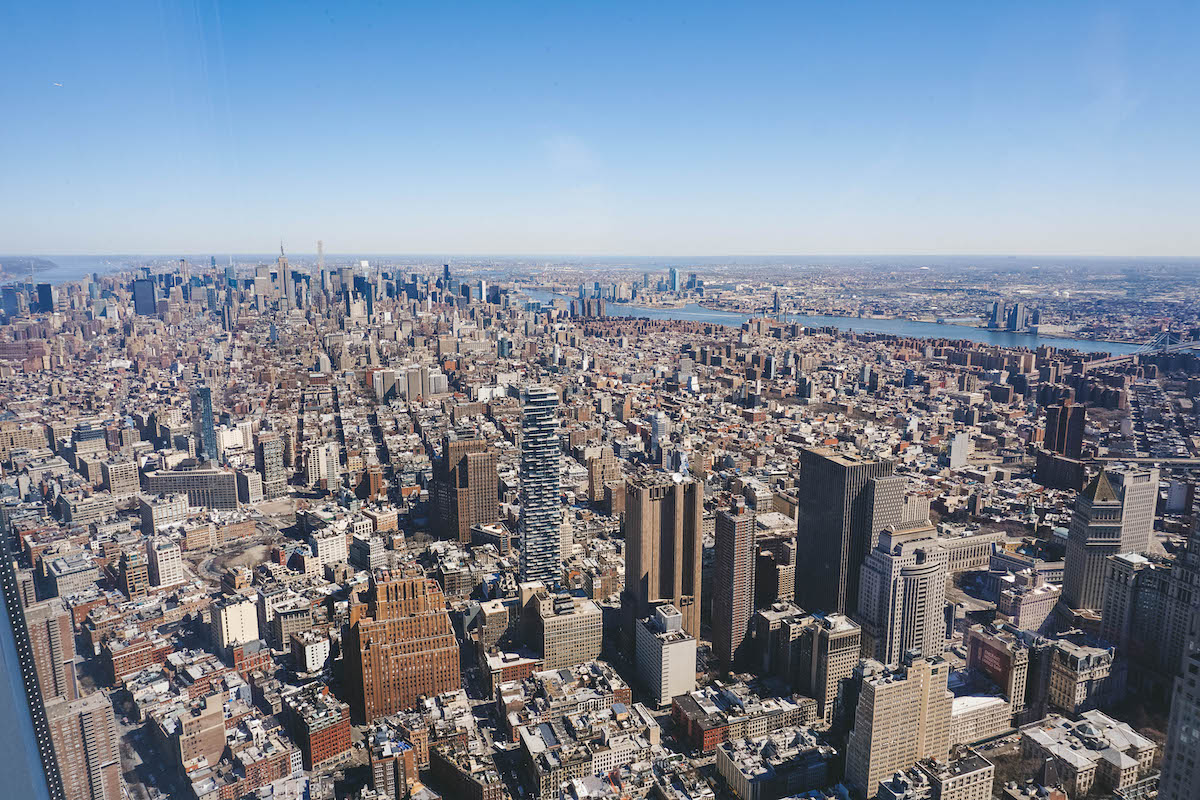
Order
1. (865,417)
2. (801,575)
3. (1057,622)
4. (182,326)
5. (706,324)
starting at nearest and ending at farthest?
1. (1057,622)
2. (801,575)
3. (182,326)
4. (865,417)
5. (706,324)

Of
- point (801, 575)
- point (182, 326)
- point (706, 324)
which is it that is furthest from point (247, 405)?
point (706, 324)

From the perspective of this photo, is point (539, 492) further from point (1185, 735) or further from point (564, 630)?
point (1185, 735)

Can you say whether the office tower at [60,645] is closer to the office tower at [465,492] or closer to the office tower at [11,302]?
the office tower at [11,302]

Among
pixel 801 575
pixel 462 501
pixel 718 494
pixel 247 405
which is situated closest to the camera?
pixel 801 575

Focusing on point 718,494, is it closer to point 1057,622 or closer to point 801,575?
point 801,575

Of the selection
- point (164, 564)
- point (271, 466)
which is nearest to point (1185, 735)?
point (164, 564)

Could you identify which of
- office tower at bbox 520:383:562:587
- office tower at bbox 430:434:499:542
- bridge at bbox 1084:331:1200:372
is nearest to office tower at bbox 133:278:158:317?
office tower at bbox 520:383:562:587

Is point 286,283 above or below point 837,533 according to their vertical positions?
above
